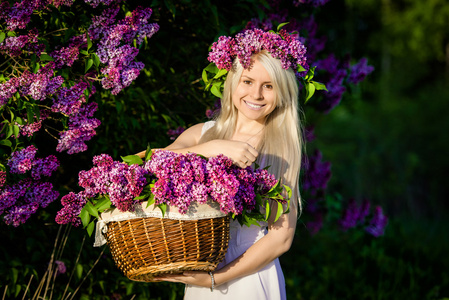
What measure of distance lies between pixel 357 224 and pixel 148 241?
124 inches

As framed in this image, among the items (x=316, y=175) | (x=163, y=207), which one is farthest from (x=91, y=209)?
(x=316, y=175)

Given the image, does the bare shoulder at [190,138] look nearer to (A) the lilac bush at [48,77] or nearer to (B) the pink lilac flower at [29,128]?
(A) the lilac bush at [48,77]

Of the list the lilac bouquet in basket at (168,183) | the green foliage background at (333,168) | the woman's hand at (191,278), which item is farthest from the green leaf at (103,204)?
the green foliage background at (333,168)

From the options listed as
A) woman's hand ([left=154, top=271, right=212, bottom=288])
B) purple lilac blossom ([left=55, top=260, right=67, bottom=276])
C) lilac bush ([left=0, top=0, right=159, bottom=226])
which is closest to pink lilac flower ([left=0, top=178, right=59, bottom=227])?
lilac bush ([left=0, top=0, right=159, bottom=226])

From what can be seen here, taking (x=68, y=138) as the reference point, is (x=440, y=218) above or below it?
below

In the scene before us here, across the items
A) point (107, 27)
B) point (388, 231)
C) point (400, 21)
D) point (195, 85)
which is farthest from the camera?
point (400, 21)

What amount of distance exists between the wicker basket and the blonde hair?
515 mm

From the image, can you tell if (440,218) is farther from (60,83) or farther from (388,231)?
(60,83)

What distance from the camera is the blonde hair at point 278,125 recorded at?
2363 mm

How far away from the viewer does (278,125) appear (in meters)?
2.52

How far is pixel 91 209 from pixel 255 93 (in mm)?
902

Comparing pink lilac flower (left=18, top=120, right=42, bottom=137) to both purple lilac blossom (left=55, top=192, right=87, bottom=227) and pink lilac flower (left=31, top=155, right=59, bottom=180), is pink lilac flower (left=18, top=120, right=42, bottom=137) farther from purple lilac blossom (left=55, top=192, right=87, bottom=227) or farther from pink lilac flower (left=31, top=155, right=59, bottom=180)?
purple lilac blossom (left=55, top=192, right=87, bottom=227)

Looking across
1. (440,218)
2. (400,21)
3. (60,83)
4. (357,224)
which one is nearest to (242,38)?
(60,83)

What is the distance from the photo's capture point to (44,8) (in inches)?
97.6
